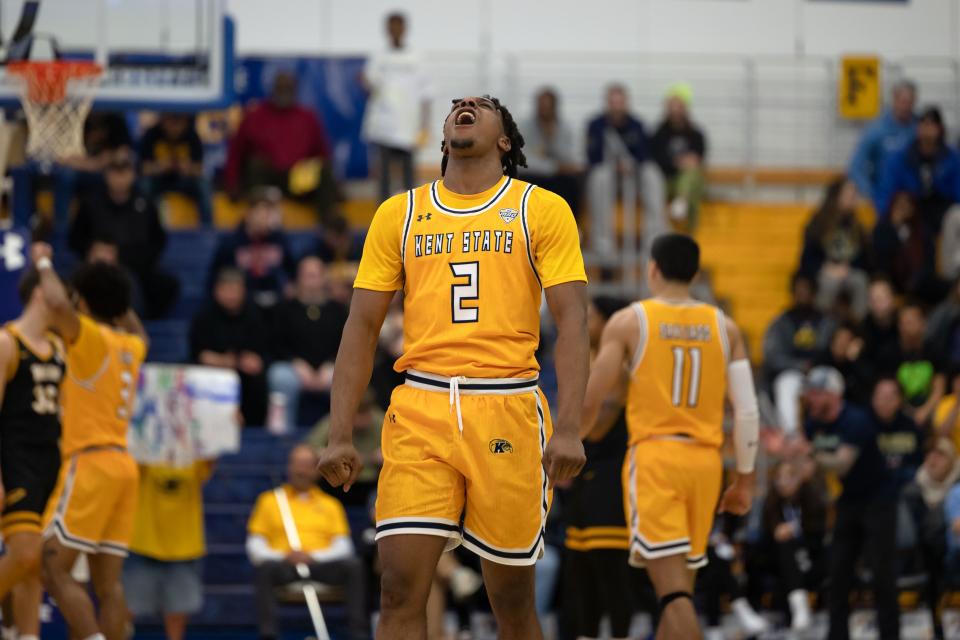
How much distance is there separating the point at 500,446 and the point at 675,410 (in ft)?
8.15

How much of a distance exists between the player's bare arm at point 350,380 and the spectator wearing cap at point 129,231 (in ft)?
31.4

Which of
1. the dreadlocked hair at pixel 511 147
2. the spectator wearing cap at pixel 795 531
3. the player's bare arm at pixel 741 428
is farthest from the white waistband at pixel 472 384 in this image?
the spectator wearing cap at pixel 795 531

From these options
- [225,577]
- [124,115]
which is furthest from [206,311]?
[124,115]

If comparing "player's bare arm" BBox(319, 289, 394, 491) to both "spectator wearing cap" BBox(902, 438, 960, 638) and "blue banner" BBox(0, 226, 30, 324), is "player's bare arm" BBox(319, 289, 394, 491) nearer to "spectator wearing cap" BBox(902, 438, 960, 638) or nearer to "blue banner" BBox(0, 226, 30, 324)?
"blue banner" BBox(0, 226, 30, 324)

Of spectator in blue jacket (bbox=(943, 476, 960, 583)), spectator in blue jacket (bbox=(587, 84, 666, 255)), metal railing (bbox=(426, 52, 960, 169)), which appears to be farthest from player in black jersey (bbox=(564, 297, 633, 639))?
metal railing (bbox=(426, 52, 960, 169))

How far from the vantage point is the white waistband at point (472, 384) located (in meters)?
6.79

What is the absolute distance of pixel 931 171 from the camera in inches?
752

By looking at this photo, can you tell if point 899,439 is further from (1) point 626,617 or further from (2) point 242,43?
(2) point 242,43

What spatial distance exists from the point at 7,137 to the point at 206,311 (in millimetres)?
2477

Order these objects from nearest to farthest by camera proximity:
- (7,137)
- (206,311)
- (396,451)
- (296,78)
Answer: (396,451), (7,137), (206,311), (296,78)

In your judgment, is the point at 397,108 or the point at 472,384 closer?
the point at 472,384

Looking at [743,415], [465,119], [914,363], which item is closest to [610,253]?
[914,363]

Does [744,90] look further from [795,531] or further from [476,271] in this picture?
[476,271]

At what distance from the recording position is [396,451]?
679cm
